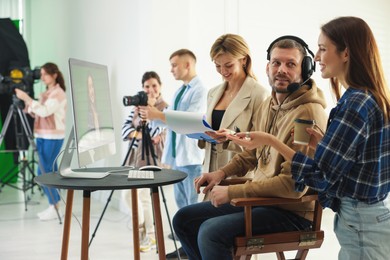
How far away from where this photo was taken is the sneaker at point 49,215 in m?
4.94

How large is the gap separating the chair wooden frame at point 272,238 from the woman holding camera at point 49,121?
317 centimetres

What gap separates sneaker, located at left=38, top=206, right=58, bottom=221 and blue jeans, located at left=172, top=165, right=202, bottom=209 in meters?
1.65

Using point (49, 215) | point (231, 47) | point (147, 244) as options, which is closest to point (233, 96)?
point (231, 47)

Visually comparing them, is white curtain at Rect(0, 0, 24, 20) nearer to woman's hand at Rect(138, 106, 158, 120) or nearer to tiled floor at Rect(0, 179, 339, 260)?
tiled floor at Rect(0, 179, 339, 260)

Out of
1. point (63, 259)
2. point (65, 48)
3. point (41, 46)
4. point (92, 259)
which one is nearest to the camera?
point (63, 259)

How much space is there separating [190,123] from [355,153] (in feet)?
2.86

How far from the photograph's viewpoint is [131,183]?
2.21m

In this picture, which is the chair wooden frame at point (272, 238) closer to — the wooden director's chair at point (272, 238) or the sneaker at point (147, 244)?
the wooden director's chair at point (272, 238)

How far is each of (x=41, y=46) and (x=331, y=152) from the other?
6305mm

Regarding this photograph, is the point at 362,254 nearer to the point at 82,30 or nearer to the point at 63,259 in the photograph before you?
the point at 63,259

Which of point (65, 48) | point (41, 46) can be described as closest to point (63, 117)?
point (65, 48)

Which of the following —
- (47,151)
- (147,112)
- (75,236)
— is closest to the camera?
(147,112)

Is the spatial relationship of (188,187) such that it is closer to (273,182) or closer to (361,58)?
(273,182)

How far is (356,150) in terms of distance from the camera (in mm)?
1726
